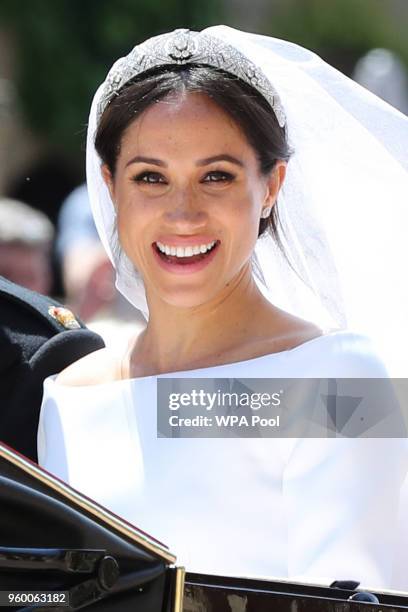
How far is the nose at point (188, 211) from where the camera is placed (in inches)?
98.0

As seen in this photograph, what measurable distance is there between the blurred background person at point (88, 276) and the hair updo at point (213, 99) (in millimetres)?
2253

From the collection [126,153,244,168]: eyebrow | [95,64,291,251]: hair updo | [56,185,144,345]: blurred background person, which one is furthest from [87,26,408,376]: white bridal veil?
[56,185,144,345]: blurred background person

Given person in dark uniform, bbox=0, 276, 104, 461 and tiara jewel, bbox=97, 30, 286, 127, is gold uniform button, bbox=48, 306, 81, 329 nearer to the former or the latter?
person in dark uniform, bbox=0, 276, 104, 461

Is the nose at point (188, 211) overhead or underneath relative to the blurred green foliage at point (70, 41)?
underneath

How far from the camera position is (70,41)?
17469 millimetres

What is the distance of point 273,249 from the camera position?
282 cm

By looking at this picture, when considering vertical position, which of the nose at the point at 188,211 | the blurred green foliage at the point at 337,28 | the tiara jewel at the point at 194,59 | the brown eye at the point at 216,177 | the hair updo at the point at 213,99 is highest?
the blurred green foliage at the point at 337,28

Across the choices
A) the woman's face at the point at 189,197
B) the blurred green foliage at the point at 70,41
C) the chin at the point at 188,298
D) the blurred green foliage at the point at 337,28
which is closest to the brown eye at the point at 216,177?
the woman's face at the point at 189,197

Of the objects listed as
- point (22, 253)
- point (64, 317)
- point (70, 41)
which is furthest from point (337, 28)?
point (64, 317)

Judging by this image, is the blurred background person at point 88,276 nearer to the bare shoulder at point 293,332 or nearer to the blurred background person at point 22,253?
the blurred background person at point 22,253

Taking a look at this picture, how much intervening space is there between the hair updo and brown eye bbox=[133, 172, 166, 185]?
109 mm

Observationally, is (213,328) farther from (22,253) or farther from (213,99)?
(22,253)

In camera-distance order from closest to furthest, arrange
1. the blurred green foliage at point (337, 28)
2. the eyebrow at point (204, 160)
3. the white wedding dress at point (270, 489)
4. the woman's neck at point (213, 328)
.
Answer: the white wedding dress at point (270, 489) < the eyebrow at point (204, 160) < the woman's neck at point (213, 328) < the blurred green foliage at point (337, 28)

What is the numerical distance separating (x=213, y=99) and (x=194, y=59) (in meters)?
0.10
